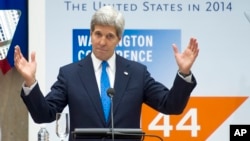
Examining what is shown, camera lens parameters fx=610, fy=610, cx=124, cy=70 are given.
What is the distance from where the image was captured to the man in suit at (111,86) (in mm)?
3059

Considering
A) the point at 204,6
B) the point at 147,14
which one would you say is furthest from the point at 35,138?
the point at 204,6

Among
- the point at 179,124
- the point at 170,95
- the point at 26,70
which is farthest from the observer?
the point at 179,124

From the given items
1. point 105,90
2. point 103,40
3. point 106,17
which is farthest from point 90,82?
point 106,17

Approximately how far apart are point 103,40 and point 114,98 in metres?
0.30

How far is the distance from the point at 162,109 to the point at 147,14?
69.4 inches

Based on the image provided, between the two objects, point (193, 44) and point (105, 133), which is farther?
point (193, 44)

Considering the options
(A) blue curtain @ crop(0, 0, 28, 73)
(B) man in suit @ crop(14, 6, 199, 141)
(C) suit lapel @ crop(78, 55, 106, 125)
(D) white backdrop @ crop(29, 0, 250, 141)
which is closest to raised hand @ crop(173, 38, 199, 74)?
(B) man in suit @ crop(14, 6, 199, 141)

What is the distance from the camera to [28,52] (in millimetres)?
4945

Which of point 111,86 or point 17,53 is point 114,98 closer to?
point 111,86

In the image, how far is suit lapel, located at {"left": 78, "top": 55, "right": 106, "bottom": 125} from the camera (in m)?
3.12

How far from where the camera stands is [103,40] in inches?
123

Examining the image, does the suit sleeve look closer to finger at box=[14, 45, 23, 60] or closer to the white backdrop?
finger at box=[14, 45, 23, 60]

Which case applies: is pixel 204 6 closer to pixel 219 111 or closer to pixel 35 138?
pixel 219 111

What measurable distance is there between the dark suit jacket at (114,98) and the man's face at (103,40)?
0.33 feet
